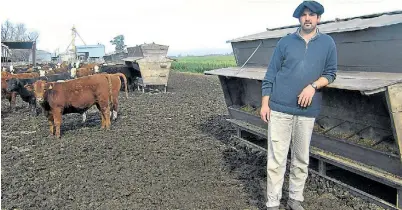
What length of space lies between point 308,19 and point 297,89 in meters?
0.65

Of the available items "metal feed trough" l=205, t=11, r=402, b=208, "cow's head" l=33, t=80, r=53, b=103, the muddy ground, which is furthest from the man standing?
"cow's head" l=33, t=80, r=53, b=103

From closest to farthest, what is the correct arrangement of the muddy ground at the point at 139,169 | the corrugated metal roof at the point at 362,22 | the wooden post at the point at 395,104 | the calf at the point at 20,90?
the wooden post at the point at 395,104, the corrugated metal roof at the point at 362,22, the muddy ground at the point at 139,169, the calf at the point at 20,90

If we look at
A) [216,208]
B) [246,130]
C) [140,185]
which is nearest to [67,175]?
[140,185]

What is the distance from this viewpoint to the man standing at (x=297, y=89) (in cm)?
379

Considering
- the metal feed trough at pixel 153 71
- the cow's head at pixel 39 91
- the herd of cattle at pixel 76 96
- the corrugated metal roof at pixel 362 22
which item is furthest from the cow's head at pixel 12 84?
the corrugated metal roof at pixel 362 22

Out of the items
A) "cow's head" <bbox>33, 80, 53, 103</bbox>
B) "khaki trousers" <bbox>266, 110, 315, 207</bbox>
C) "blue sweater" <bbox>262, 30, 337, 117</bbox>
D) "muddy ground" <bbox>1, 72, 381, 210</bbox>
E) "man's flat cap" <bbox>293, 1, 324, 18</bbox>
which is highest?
"man's flat cap" <bbox>293, 1, 324, 18</bbox>

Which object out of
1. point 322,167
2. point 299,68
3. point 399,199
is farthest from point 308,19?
point 322,167

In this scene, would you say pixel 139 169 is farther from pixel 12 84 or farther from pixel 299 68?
pixel 12 84

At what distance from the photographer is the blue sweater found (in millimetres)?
3805

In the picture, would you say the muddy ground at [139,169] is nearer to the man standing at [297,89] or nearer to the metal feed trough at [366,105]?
the metal feed trough at [366,105]

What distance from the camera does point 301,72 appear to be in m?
3.81

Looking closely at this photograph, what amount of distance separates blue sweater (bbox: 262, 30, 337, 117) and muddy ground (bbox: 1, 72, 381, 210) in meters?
1.29

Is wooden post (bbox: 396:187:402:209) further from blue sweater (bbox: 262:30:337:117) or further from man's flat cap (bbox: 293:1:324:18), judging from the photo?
man's flat cap (bbox: 293:1:324:18)

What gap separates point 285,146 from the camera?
4.01 m
